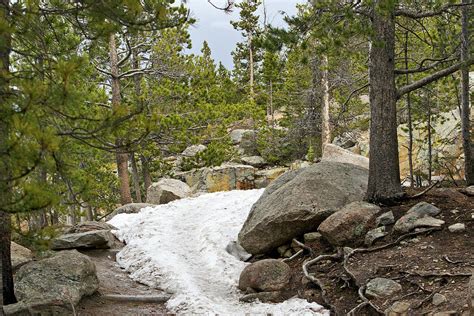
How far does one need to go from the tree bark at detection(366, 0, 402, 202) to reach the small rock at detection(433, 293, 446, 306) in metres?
3.30

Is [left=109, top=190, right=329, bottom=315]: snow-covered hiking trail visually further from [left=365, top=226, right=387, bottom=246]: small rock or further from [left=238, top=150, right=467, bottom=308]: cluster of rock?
[left=365, top=226, right=387, bottom=246]: small rock

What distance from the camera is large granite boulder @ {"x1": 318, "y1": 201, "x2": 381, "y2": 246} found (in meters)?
7.48

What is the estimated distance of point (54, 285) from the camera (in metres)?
6.68

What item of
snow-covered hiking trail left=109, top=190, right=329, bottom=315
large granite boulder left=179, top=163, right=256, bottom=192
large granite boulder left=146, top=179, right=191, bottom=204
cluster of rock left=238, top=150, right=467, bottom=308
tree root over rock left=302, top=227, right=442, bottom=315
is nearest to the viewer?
tree root over rock left=302, top=227, right=442, bottom=315

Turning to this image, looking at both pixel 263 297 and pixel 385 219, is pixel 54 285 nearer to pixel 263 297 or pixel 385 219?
pixel 263 297

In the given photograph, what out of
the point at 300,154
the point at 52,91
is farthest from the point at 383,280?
the point at 300,154

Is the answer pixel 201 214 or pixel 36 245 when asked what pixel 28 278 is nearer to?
pixel 36 245

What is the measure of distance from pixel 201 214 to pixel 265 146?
46.6 ft

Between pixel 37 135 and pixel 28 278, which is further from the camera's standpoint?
pixel 28 278

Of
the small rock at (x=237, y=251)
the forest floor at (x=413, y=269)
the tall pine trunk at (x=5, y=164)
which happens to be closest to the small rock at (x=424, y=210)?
the forest floor at (x=413, y=269)

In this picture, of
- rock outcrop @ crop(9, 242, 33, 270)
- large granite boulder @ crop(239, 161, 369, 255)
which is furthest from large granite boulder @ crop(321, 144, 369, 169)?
rock outcrop @ crop(9, 242, 33, 270)

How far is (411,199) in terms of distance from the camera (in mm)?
8078

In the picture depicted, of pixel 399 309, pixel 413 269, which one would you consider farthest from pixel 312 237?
pixel 399 309

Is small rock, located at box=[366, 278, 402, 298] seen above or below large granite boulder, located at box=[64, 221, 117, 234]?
below
